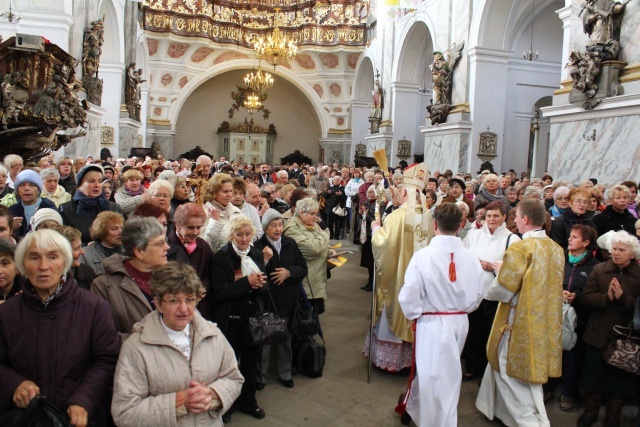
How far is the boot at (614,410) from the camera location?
3.78 metres

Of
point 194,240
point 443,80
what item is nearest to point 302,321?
point 194,240

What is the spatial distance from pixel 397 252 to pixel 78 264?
2.69m

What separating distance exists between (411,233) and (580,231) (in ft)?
4.47

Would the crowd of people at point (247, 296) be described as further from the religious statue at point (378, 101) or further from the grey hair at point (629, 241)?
the religious statue at point (378, 101)

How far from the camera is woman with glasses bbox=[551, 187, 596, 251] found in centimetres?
522

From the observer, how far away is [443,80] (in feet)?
46.7

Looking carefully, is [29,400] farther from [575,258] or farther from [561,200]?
[561,200]

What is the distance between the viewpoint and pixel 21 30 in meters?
9.98

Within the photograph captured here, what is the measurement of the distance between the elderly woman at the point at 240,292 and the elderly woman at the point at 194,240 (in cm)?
6

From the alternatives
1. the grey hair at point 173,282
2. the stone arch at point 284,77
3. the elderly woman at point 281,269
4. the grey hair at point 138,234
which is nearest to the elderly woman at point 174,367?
the grey hair at point 173,282

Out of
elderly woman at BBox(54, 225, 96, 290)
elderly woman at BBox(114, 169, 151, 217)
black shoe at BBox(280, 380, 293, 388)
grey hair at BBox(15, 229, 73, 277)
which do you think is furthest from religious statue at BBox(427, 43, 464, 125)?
grey hair at BBox(15, 229, 73, 277)

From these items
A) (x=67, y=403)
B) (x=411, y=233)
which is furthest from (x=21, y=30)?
(x=67, y=403)

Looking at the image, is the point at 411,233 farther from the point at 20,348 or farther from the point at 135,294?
the point at 20,348

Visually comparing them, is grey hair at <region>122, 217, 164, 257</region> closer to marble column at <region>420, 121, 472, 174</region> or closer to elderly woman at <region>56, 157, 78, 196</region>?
elderly woman at <region>56, 157, 78, 196</region>
